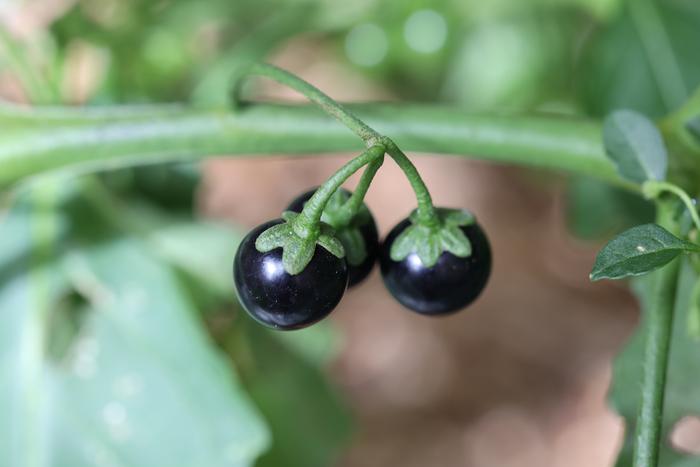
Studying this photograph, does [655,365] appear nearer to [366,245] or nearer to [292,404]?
[366,245]

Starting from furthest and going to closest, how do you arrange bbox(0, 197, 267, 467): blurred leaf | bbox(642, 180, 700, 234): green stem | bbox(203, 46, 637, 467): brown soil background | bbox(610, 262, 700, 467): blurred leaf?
bbox(203, 46, 637, 467): brown soil background, bbox(0, 197, 267, 467): blurred leaf, bbox(610, 262, 700, 467): blurred leaf, bbox(642, 180, 700, 234): green stem

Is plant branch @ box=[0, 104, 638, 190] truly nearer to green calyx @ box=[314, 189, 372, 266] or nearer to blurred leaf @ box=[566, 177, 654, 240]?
green calyx @ box=[314, 189, 372, 266]

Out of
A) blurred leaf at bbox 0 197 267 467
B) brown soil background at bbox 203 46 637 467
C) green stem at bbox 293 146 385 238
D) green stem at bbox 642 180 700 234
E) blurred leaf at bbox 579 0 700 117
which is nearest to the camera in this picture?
green stem at bbox 293 146 385 238

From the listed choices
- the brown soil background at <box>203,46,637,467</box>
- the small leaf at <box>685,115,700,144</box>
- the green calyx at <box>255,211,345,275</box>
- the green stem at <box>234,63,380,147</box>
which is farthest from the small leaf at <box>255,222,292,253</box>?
the brown soil background at <box>203,46,637,467</box>

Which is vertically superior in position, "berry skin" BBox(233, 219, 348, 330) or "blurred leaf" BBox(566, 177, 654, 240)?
"blurred leaf" BBox(566, 177, 654, 240)

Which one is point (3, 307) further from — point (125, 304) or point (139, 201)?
point (139, 201)

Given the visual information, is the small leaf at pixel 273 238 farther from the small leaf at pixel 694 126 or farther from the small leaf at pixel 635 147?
the small leaf at pixel 694 126
